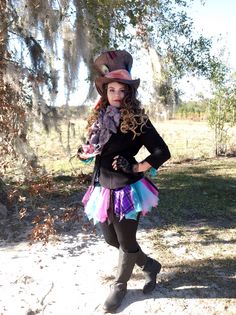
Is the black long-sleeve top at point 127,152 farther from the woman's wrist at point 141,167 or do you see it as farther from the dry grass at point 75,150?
the dry grass at point 75,150

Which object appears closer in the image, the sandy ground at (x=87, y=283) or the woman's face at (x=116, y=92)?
the woman's face at (x=116, y=92)

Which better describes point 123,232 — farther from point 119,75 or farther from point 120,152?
point 119,75

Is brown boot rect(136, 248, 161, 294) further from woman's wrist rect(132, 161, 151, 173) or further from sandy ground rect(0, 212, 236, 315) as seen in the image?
woman's wrist rect(132, 161, 151, 173)

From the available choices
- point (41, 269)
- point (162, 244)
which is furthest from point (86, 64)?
point (41, 269)

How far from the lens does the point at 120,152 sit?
2.58m

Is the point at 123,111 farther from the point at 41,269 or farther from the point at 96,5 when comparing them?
the point at 96,5

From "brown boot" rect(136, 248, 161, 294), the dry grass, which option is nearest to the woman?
"brown boot" rect(136, 248, 161, 294)

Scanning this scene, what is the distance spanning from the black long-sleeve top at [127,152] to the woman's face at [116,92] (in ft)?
0.58

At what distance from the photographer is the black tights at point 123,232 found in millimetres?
2604

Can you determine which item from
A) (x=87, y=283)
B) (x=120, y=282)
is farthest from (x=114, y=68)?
(x=87, y=283)

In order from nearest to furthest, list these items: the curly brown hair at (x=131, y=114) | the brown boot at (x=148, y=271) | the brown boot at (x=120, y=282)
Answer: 1. the curly brown hair at (x=131, y=114)
2. the brown boot at (x=120, y=282)
3. the brown boot at (x=148, y=271)

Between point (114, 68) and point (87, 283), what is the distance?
5.05ft

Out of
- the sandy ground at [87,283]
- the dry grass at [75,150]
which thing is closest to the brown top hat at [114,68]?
the sandy ground at [87,283]

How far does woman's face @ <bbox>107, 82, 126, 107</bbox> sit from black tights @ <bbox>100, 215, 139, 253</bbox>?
27.1 inches
